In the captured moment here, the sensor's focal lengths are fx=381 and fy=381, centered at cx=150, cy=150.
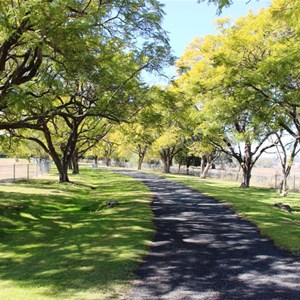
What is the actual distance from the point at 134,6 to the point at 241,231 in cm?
735

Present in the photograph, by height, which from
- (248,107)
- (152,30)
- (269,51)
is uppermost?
(269,51)

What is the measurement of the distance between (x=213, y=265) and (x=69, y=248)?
348 cm

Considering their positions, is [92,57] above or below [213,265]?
above

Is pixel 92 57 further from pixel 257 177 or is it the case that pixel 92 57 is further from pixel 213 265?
pixel 257 177

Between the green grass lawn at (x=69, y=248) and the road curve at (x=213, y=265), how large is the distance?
0.42 m

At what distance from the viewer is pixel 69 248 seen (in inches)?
352

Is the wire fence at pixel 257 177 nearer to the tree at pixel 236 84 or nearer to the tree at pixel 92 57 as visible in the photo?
the tree at pixel 236 84

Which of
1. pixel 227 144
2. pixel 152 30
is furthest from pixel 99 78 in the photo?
pixel 227 144

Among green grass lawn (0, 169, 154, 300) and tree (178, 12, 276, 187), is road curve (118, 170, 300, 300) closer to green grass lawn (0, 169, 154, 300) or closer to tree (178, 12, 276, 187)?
green grass lawn (0, 169, 154, 300)

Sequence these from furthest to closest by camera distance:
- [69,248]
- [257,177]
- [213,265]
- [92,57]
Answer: [257,177] → [92,57] → [69,248] → [213,265]

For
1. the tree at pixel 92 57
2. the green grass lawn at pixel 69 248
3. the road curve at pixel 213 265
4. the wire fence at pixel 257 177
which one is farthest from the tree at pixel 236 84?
the wire fence at pixel 257 177

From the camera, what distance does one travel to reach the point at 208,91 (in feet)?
67.6

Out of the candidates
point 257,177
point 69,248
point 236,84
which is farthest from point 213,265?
point 257,177

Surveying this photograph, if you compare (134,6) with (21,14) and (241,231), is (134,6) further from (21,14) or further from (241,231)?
(241,231)
